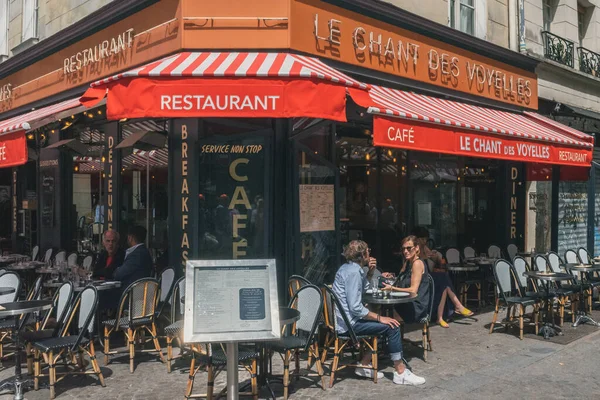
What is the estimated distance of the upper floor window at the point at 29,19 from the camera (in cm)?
1177

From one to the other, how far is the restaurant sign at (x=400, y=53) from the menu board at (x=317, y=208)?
1.83m

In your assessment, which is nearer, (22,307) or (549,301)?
(22,307)

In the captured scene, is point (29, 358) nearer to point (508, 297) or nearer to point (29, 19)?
point (508, 297)

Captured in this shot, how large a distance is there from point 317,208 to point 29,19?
8115mm

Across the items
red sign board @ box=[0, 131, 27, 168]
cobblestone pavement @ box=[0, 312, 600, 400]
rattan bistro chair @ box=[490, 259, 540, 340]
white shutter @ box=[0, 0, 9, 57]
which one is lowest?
cobblestone pavement @ box=[0, 312, 600, 400]

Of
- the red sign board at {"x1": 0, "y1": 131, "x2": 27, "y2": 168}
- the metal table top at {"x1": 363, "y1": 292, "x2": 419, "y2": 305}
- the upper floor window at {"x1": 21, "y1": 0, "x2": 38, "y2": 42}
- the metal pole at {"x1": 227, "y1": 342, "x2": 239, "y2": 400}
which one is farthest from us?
the upper floor window at {"x1": 21, "y1": 0, "x2": 38, "y2": 42}

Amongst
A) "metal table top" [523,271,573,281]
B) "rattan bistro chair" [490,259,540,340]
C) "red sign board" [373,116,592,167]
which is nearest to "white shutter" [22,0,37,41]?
"red sign board" [373,116,592,167]

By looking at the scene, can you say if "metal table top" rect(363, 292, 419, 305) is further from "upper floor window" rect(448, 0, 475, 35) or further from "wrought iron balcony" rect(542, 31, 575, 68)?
"wrought iron balcony" rect(542, 31, 575, 68)

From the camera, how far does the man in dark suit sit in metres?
7.35

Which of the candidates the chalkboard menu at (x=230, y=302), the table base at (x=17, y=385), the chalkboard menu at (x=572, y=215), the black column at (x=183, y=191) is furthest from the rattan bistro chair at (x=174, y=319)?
the chalkboard menu at (x=572, y=215)

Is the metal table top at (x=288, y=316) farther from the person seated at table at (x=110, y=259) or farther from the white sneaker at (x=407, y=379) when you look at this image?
the person seated at table at (x=110, y=259)

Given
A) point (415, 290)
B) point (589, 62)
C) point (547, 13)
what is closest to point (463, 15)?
point (547, 13)

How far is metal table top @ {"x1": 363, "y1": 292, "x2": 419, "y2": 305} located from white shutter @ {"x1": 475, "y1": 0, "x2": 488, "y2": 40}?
668 cm

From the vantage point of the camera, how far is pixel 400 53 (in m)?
8.89
